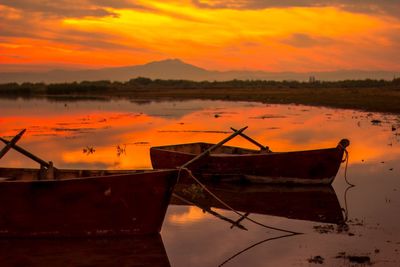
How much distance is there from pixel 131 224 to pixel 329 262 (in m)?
3.77

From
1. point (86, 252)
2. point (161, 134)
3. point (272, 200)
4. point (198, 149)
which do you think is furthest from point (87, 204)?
point (161, 134)

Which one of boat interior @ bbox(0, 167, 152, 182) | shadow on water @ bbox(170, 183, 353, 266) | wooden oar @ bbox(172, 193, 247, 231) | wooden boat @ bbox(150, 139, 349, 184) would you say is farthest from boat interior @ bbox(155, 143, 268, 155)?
boat interior @ bbox(0, 167, 152, 182)

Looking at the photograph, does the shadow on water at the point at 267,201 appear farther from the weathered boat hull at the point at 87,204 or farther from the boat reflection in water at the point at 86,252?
the boat reflection in water at the point at 86,252

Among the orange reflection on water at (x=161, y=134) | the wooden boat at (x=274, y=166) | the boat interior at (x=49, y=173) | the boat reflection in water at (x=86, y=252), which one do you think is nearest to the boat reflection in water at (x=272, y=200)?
the wooden boat at (x=274, y=166)

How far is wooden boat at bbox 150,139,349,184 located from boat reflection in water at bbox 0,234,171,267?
5568 mm

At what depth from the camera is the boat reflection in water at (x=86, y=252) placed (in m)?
9.53

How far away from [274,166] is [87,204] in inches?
262

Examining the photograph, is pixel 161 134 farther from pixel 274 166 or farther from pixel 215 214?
pixel 215 214

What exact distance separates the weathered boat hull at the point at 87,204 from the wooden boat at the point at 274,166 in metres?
5.36

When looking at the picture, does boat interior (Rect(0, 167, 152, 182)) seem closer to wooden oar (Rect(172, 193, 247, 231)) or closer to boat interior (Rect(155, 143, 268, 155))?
wooden oar (Rect(172, 193, 247, 231))

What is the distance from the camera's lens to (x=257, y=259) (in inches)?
368

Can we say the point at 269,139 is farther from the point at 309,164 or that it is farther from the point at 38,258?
the point at 38,258

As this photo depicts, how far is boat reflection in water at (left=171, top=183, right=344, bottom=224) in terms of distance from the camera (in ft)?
41.0

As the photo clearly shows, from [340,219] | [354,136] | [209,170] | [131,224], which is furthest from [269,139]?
[131,224]
